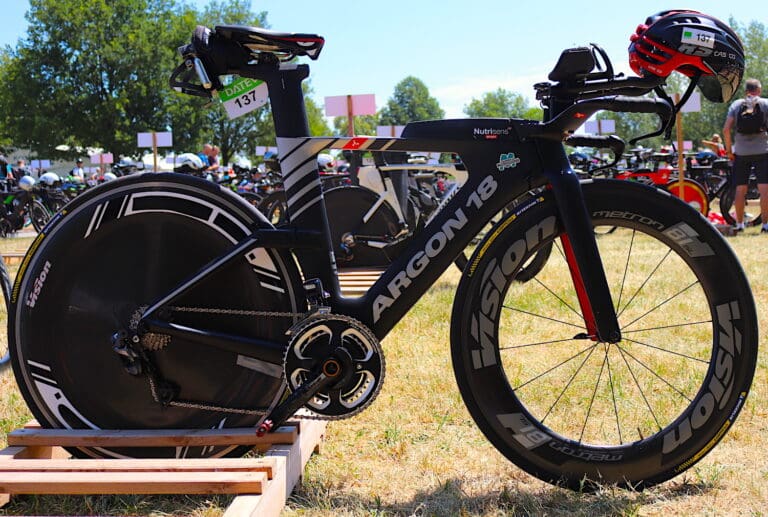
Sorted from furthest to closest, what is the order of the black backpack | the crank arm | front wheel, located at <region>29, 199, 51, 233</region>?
1. front wheel, located at <region>29, 199, 51, 233</region>
2. the black backpack
3. the crank arm

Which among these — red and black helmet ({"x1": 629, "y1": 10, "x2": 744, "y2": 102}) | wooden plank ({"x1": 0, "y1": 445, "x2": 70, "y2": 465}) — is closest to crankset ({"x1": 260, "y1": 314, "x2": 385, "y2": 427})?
wooden plank ({"x1": 0, "y1": 445, "x2": 70, "y2": 465})

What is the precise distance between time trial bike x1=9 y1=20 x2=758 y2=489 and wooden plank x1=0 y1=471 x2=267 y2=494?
12.1 inches

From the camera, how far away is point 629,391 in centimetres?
371

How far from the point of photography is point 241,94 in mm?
2709

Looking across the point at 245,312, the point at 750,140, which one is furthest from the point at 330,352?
the point at 750,140

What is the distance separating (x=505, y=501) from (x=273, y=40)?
5.96ft

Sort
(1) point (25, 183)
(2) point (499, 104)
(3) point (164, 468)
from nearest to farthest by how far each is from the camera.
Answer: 1. (3) point (164, 468)
2. (1) point (25, 183)
3. (2) point (499, 104)

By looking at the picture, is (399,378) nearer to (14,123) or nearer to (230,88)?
(230,88)

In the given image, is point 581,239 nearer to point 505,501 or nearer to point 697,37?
point 697,37

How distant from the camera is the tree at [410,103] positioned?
120438 mm

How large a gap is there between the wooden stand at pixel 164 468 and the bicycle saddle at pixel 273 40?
1406 millimetres

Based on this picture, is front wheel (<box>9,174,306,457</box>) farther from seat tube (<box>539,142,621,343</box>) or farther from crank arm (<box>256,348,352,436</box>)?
seat tube (<box>539,142,621,343</box>)

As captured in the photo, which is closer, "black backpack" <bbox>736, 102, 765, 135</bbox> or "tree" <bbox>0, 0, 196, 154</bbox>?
"black backpack" <bbox>736, 102, 765, 135</bbox>

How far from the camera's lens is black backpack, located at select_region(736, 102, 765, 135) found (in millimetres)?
10258
